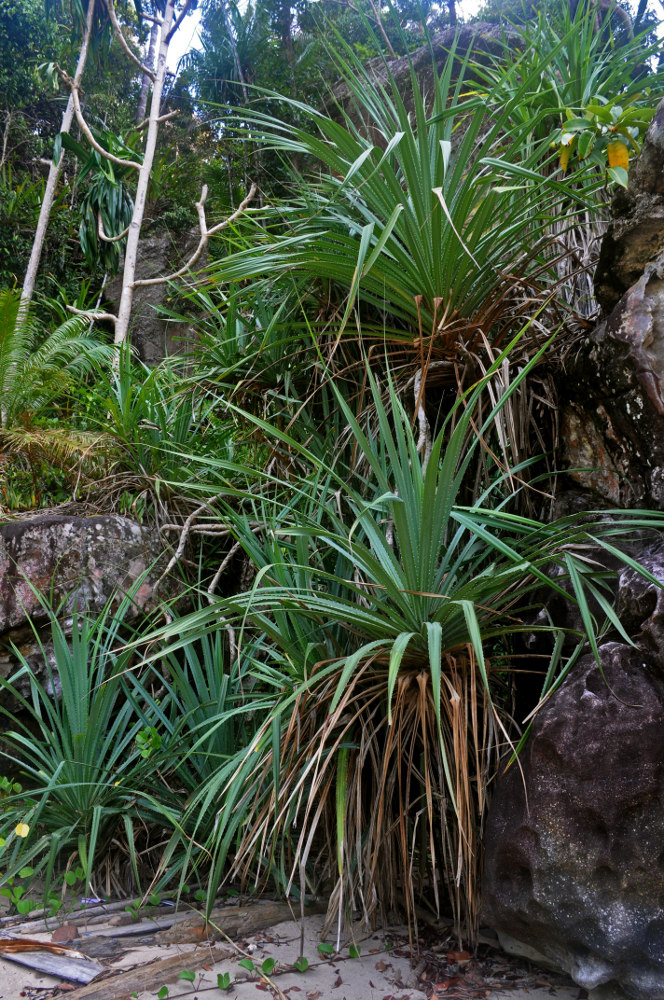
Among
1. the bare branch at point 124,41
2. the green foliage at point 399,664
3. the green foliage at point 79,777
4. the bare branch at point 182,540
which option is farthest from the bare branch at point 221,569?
the bare branch at point 124,41

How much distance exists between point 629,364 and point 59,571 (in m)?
2.48

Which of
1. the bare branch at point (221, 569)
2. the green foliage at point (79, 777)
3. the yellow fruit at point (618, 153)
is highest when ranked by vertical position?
the yellow fruit at point (618, 153)

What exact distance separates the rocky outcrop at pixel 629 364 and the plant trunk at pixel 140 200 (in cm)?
433

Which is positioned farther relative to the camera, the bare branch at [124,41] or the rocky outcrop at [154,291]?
the rocky outcrop at [154,291]

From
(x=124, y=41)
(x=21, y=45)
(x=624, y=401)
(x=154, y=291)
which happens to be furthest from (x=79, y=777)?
(x=21, y=45)

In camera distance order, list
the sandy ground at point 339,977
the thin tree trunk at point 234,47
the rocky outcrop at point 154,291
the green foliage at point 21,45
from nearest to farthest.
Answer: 1. the sandy ground at point 339,977
2. the green foliage at point 21,45
3. the rocky outcrop at point 154,291
4. the thin tree trunk at point 234,47

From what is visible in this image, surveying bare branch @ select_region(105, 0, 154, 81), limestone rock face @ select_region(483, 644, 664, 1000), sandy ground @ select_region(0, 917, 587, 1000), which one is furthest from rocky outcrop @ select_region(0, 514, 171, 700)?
bare branch @ select_region(105, 0, 154, 81)

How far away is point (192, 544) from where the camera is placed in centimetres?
367

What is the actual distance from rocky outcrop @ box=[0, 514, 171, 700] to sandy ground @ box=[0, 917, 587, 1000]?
1368 mm

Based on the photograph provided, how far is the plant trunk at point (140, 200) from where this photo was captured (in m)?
5.94

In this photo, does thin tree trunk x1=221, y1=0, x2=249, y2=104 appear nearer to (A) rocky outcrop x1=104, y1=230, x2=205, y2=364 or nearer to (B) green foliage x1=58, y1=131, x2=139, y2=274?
(A) rocky outcrop x1=104, y1=230, x2=205, y2=364

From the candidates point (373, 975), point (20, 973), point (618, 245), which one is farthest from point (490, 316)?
point (20, 973)

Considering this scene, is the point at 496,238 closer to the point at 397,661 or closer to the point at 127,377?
the point at 397,661

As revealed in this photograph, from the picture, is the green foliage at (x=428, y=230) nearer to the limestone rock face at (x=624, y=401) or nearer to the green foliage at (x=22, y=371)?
the limestone rock face at (x=624, y=401)
